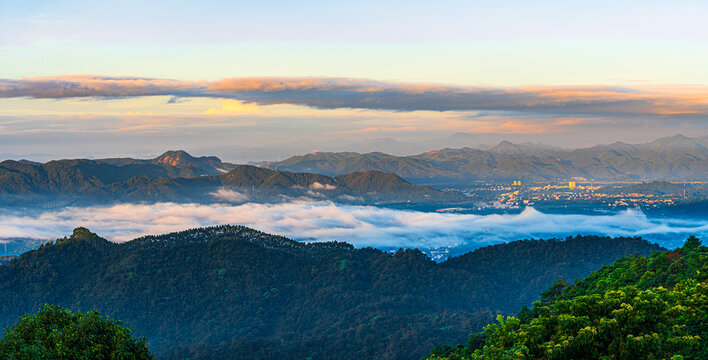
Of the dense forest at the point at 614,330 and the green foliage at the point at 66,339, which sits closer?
the dense forest at the point at 614,330

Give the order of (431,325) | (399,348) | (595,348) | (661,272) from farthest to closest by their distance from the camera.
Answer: (431,325) < (399,348) < (661,272) < (595,348)

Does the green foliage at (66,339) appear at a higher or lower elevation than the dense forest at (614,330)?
lower

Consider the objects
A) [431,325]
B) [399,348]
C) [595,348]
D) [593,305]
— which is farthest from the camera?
[431,325]

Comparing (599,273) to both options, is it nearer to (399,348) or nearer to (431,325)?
(399,348)

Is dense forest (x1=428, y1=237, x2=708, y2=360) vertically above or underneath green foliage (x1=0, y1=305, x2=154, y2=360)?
above

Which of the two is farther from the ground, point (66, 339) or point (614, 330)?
point (614, 330)

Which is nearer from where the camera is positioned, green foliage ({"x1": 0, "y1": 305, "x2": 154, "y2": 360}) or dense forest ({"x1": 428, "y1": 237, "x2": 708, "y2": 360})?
dense forest ({"x1": 428, "y1": 237, "x2": 708, "y2": 360})

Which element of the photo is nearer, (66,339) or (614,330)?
(614,330)

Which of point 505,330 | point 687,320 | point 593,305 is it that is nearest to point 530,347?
point 505,330
